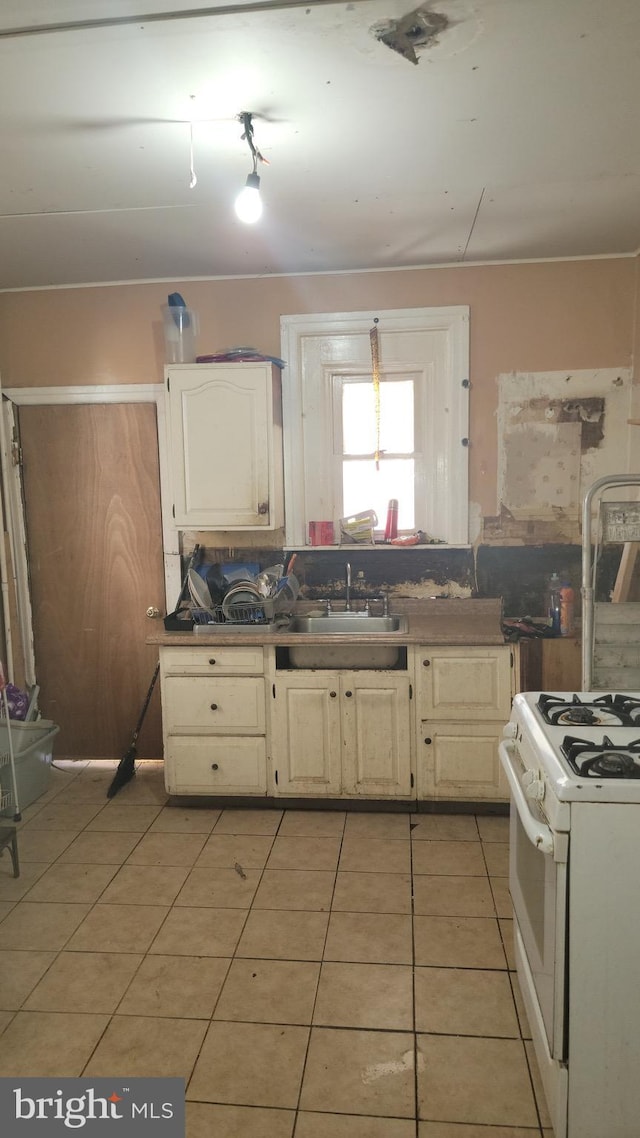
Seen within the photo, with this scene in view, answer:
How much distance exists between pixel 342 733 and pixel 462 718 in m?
0.53

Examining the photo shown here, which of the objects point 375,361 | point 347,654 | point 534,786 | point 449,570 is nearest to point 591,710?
point 534,786

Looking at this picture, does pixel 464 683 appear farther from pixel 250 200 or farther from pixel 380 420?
pixel 250 200

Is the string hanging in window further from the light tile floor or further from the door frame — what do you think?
the light tile floor

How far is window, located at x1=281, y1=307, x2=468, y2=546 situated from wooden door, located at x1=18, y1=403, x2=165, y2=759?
2.55 feet

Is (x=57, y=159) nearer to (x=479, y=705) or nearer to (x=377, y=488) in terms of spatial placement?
(x=377, y=488)

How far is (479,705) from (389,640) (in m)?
0.49

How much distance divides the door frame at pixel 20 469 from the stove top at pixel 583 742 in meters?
2.20

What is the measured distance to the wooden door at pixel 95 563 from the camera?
3.76 metres

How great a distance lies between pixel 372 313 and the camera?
11.6 feet

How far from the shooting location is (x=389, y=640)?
3.11 metres

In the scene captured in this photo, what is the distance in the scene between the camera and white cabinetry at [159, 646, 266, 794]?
326 centimetres

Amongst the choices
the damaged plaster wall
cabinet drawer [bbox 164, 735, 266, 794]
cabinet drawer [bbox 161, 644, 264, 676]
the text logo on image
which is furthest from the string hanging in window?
the text logo on image

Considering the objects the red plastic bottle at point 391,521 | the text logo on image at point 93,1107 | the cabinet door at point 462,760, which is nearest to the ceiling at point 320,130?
the red plastic bottle at point 391,521

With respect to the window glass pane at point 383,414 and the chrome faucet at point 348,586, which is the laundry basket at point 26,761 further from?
the window glass pane at point 383,414
